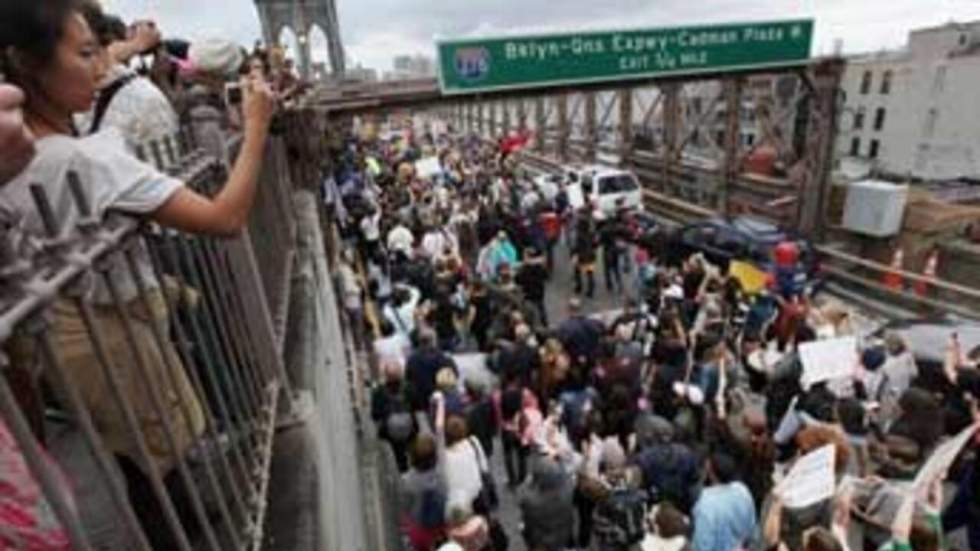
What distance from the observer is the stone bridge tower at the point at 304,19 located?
67.2 m

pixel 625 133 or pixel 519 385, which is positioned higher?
pixel 519 385

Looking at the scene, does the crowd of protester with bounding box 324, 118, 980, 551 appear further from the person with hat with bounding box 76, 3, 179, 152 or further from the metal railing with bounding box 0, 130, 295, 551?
the person with hat with bounding box 76, 3, 179, 152

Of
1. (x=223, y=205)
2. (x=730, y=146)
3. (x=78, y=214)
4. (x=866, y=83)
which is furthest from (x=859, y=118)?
(x=78, y=214)

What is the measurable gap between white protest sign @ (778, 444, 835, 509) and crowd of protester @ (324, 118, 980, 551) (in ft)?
0.41

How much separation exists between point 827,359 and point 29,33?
279 inches

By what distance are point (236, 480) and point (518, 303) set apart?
799 cm

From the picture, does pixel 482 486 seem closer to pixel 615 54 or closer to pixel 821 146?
pixel 615 54

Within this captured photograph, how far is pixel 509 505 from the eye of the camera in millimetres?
7941

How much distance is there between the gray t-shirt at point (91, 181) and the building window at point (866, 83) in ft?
187

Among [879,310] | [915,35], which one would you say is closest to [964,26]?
[915,35]

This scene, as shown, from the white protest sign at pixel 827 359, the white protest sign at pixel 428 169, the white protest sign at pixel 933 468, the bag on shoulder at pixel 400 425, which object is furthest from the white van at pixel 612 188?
the white protest sign at pixel 933 468

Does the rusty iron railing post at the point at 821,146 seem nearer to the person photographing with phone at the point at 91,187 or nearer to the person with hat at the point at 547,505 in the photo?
the person with hat at the point at 547,505

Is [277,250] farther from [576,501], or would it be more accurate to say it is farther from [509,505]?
[509,505]

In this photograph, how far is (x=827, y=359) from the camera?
7.17m
